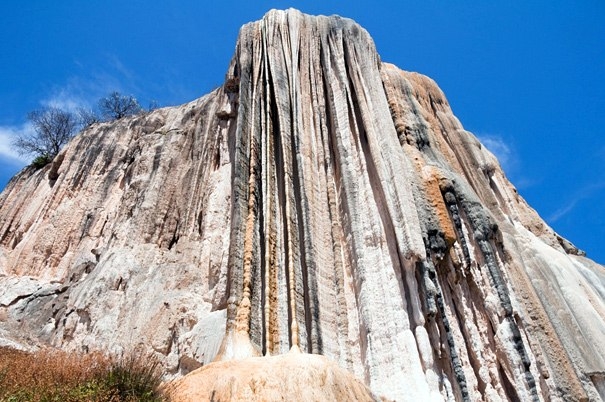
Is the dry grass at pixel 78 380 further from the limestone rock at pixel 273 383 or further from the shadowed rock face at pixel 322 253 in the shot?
the shadowed rock face at pixel 322 253

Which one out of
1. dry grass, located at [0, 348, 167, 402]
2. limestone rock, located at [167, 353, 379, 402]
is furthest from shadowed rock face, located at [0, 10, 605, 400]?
dry grass, located at [0, 348, 167, 402]

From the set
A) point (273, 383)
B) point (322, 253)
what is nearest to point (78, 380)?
point (273, 383)

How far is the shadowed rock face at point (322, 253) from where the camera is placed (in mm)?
8680

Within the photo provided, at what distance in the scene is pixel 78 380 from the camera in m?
5.62

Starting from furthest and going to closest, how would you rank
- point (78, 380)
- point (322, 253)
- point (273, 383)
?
1. point (322, 253)
2. point (273, 383)
3. point (78, 380)

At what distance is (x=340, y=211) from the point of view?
10609 mm

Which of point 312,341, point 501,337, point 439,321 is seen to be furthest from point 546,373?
point 312,341

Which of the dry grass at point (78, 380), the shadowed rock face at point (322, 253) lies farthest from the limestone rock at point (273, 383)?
the shadowed rock face at point (322, 253)

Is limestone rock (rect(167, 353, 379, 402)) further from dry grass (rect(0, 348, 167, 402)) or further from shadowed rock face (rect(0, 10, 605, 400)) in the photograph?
shadowed rock face (rect(0, 10, 605, 400))

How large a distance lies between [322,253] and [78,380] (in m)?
5.21

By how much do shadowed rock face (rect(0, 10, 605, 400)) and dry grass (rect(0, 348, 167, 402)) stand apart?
88.9 inches

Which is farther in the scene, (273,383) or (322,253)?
(322,253)

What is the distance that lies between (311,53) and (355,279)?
6.61 meters

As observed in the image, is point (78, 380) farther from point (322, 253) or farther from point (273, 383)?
point (322, 253)
